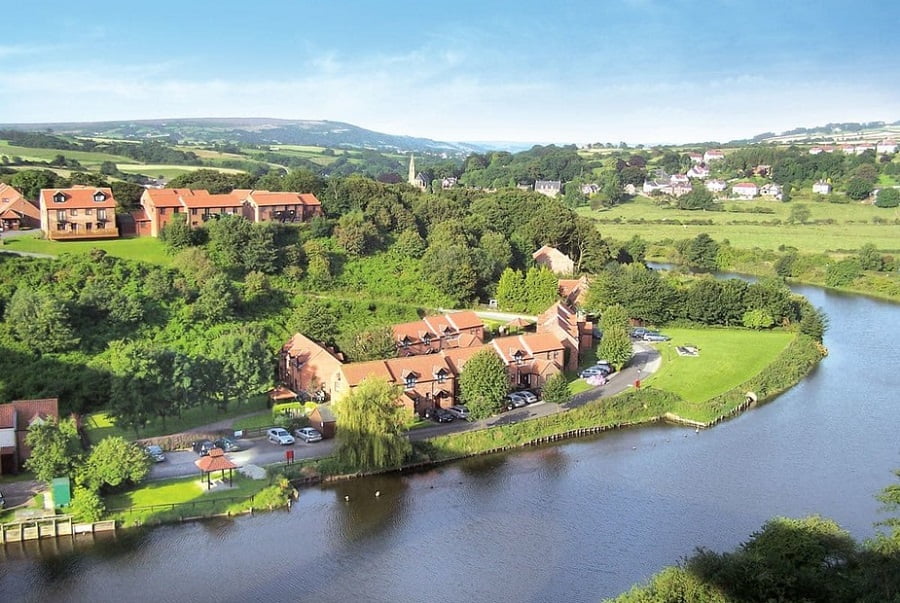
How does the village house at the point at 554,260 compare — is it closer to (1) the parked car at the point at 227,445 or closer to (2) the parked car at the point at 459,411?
(2) the parked car at the point at 459,411

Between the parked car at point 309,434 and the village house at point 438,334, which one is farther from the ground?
the village house at point 438,334

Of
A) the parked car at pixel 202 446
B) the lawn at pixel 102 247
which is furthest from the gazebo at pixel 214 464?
the lawn at pixel 102 247

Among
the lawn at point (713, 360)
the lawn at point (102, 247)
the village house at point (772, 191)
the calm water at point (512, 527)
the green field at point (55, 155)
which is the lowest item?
the calm water at point (512, 527)

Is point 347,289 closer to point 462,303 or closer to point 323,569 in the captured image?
point 462,303

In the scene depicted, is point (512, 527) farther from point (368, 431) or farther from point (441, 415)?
point (441, 415)

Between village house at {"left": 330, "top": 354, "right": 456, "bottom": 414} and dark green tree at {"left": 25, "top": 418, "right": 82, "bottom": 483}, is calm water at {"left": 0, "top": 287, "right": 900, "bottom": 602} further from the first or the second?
village house at {"left": 330, "top": 354, "right": 456, "bottom": 414}

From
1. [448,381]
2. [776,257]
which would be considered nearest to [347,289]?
[448,381]

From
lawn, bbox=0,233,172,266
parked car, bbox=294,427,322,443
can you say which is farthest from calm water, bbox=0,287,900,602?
lawn, bbox=0,233,172,266

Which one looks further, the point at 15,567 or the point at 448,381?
the point at 448,381
